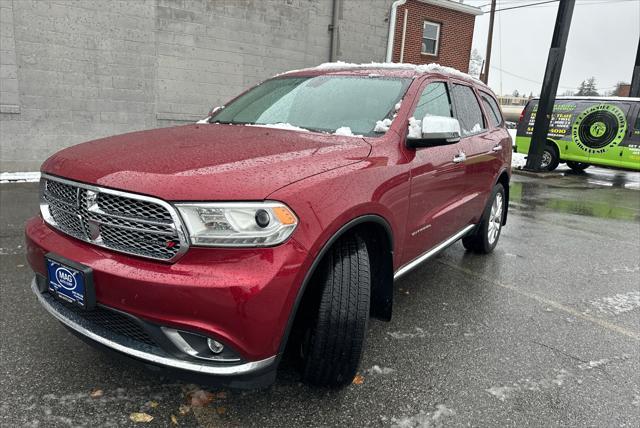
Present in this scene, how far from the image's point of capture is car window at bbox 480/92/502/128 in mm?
4629

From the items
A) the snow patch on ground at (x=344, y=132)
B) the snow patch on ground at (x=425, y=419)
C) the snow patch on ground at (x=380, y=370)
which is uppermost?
the snow patch on ground at (x=344, y=132)

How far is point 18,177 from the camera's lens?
8188mm

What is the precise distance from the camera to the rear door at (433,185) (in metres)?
2.86

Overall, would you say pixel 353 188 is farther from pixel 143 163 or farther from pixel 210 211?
pixel 143 163

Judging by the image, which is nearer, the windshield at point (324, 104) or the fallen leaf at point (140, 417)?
the fallen leaf at point (140, 417)

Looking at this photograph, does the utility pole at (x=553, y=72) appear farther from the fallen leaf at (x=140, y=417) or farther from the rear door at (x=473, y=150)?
the fallen leaf at (x=140, y=417)

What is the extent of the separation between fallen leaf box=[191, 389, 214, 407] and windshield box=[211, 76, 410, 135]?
5.23ft

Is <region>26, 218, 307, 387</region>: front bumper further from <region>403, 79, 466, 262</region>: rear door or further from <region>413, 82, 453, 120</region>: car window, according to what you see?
<region>413, 82, 453, 120</region>: car window

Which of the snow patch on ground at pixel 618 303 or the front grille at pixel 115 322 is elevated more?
the front grille at pixel 115 322

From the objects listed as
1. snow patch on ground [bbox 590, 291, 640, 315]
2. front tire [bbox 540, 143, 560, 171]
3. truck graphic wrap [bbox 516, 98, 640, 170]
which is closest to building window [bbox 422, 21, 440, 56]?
truck graphic wrap [bbox 516, 98, 640, 170]

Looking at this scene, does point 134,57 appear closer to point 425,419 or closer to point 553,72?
point 425,419

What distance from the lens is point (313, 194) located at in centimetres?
197

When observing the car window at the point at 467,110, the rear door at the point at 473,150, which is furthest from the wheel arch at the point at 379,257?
the car window at the point at 467,110

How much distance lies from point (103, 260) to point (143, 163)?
17.4 inches
